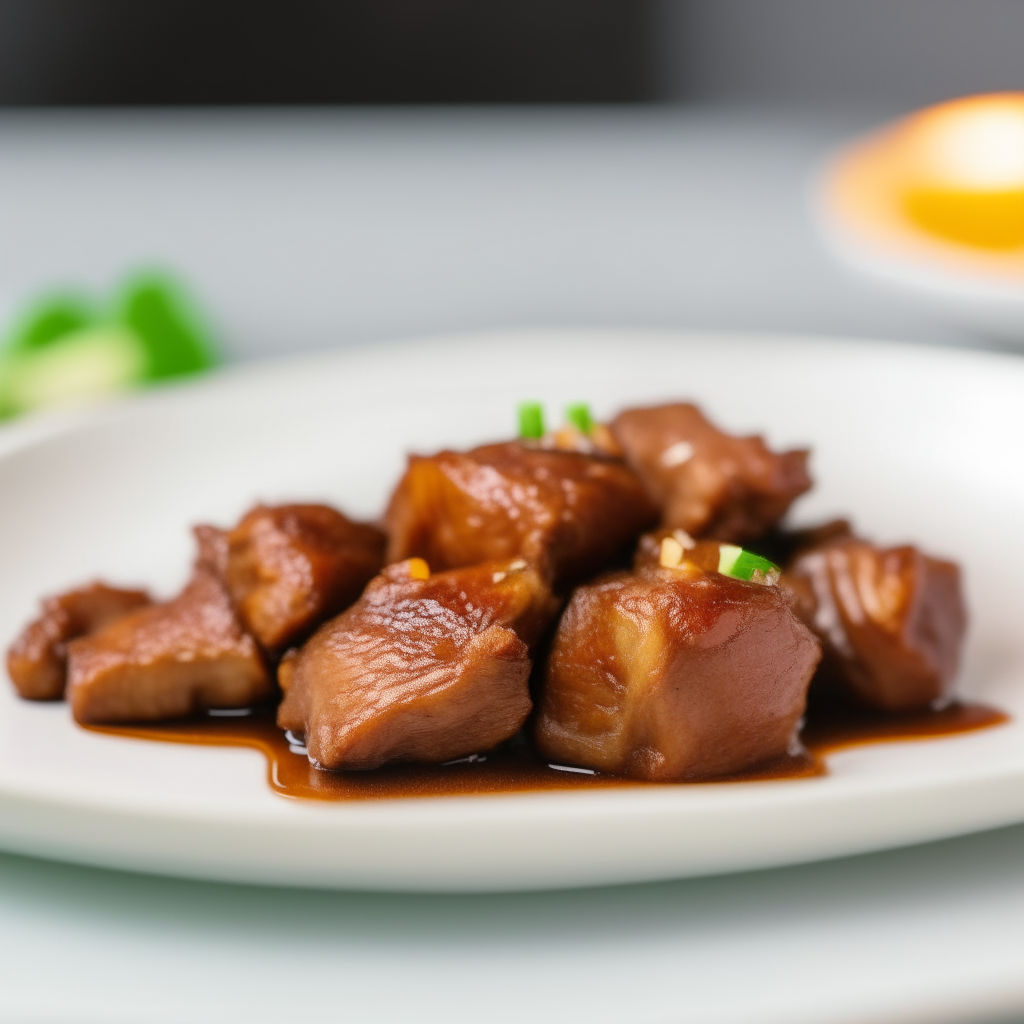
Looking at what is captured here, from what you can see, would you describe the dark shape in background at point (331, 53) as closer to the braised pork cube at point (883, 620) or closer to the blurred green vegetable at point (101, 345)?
the blurred green vegetable at point (101, 345)

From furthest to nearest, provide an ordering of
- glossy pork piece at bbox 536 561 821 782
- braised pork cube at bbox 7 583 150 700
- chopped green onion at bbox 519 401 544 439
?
chopped green onion at bbox 519 401 544 439 < braised pork cube at bbox 7 583 150 700 < glossy pork piece at bbox 536 561 821 782

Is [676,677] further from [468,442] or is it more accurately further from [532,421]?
[468,442]

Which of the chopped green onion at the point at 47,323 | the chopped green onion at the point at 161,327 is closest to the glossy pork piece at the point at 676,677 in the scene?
the chopped green onion at the point at 161,327

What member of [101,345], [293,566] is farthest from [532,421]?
[101,345]

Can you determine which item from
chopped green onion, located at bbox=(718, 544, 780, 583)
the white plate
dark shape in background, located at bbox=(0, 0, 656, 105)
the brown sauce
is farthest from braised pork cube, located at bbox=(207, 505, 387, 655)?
dark shape in background, located at bbox=(0, 0, 656, 105)

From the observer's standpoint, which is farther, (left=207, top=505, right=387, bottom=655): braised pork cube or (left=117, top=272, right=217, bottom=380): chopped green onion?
(left=117, top=272, right=217, bottom=380): chopped green onion

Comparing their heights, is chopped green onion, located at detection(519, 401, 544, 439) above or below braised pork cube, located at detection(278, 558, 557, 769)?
above

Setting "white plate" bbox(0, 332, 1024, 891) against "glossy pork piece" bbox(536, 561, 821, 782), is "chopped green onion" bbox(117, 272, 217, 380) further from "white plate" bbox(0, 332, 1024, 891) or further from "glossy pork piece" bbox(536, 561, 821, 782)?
"glossy pork piece" bbox(536, 561, 821, 782)
